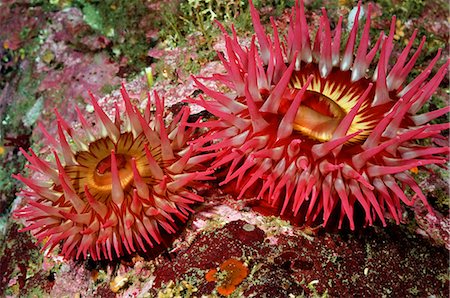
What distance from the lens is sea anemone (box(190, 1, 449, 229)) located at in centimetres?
269

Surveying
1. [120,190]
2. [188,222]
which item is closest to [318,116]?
→ [188,222]

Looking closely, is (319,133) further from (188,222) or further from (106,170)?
(106,170)

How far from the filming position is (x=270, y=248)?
118 inches

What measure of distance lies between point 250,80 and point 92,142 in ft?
4.51

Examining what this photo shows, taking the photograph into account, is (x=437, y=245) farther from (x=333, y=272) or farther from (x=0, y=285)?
(x=0, y=285)

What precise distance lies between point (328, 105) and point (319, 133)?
0.80 ft

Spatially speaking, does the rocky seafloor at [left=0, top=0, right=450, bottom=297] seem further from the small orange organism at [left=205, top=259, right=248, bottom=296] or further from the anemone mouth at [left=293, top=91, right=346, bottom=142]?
the anemone mouth at [left=293, top=91, right=346, bottom=142]

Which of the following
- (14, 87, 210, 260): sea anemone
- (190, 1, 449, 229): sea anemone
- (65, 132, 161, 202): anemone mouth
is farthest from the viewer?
(65, 132, 161, 202): anemone mouth

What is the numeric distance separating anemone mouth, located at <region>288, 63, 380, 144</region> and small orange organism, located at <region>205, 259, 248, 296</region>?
99 cm

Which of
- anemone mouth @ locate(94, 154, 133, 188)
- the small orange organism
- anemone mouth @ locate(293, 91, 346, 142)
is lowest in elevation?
the small orange organism

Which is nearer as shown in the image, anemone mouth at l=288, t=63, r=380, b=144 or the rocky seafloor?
the rocky seafloor

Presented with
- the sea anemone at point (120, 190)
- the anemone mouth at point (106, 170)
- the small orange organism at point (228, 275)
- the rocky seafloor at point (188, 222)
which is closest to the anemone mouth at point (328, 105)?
the rocky seafloor at point (188, 222)

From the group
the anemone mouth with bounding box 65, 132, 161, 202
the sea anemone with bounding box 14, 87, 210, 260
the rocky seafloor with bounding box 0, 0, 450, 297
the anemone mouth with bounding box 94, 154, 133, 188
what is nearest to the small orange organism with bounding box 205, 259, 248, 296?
the rocky seafloor with bounding box 0, 0, 450, 297

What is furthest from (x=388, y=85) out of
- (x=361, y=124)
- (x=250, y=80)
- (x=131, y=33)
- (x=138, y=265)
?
(x=131, y=33)
